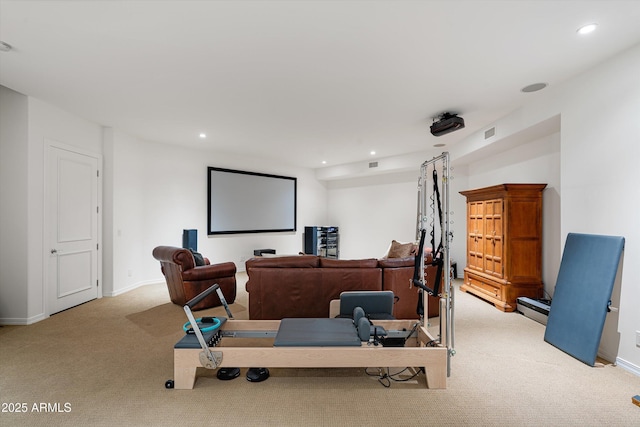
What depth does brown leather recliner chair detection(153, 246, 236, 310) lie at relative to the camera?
4.54 metres

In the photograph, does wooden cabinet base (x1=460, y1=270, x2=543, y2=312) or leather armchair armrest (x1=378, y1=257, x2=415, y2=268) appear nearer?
leather armchair armrest (x1=378, y1=257, x2=415, y2=268)

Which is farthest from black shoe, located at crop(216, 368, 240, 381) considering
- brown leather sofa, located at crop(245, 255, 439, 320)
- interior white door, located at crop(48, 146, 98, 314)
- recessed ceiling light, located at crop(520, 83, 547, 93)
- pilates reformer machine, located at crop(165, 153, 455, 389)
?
recessed ceiling light, located at crop(520, 83, 547, 93)

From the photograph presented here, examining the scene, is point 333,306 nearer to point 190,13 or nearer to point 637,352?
point 637,352

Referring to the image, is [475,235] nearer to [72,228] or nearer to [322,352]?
[322,352]

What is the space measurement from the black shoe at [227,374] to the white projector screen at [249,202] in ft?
15.8

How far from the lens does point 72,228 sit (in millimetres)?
4688

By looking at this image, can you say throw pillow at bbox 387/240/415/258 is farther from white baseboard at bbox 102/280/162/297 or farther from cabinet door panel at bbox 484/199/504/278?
white baseboard at bbox 102/280/162/297

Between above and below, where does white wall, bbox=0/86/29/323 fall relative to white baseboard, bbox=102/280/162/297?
above

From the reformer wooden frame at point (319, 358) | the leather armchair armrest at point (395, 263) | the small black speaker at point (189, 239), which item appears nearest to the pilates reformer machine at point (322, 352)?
the reformer wooden frame at point (319, 358)

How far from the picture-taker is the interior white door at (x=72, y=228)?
438 cm

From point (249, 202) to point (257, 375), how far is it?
563 cm

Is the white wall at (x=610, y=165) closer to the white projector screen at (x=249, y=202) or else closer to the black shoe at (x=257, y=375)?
the black shoe at (x=257, y=375)

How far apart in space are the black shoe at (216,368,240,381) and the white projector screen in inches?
189

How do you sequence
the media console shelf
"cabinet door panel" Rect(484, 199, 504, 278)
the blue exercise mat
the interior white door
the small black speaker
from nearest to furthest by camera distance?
1. the blue exercise mat
2. the interior white door
3. "cabinet door panel" Rect(484, 199, 504, 278)
4. the small black speaker
5. the media console shelf
